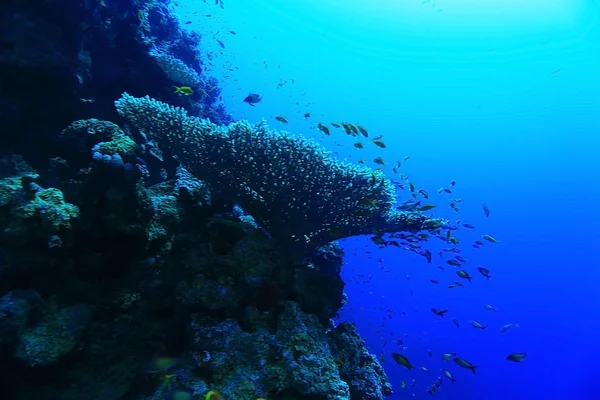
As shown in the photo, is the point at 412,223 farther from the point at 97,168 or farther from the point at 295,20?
the point at 295,20

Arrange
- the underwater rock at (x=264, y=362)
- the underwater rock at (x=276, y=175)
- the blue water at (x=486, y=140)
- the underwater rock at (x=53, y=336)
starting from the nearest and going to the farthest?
the underwater rock at (x=53, y=336) < the underwater rock at (x=264, y=362) < the underwater rock at (x=276, y=175) < the blue water at (x=486, y=140)

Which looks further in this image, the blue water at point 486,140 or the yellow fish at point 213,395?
the blue water at point 486,140

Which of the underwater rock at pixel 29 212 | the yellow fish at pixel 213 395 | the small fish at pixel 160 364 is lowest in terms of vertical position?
the yellow fish at pixel 213 395

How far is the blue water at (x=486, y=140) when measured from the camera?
55.1 meters

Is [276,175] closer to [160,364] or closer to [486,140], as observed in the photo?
[160,364]

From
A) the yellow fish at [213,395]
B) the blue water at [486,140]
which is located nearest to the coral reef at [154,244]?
the yellow fish at [213,395]

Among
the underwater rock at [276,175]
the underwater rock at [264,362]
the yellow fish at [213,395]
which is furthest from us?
the underwater rock at [276,175]

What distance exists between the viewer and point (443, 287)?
73.6 m

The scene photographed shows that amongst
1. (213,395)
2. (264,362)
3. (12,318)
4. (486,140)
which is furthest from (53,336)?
(486,140)

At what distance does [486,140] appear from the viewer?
252ft

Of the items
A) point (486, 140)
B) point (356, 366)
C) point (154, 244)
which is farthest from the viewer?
point (486, 140)

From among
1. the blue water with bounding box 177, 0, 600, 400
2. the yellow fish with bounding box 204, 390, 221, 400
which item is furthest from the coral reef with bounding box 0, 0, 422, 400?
the blue water with bounding box 177, 0, 600, 400

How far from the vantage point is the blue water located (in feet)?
181

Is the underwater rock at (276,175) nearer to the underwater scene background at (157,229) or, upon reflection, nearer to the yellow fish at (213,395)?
the underwater scene background at (157,229)
